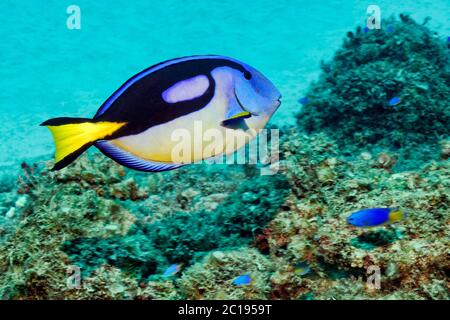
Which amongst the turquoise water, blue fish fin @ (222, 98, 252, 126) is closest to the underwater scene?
blue fish fin @ (222, 98, 252, 126)

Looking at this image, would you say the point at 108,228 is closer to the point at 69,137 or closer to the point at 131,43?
the point at 69,137

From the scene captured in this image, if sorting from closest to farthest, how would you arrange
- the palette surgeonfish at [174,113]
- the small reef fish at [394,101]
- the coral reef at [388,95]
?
the palette surgeonfish at [174,113] → the small reef fish at [394,101] → the coral reef at [388,95]

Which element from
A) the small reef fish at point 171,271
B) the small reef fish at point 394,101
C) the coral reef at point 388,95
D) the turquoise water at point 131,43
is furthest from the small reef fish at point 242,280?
the turquoise water at point 131,43

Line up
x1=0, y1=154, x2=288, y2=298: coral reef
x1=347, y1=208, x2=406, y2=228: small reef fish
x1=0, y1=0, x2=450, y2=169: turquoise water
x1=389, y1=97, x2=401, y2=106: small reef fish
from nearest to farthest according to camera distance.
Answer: x1=347, y1=208, x2=406, y2=228: small reef fish, x1=0, y1=154, x2=288, y2=298: coral reef, x1=389, y1=97, x2=401, y2=106: small reef fish, x1=0, y1=0, x2=450, y2=169: turquoise water

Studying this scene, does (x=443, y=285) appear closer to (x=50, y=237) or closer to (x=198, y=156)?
(x=198, y=156)

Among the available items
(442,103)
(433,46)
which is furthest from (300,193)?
(433,46)

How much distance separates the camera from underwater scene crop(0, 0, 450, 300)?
63.5 inches

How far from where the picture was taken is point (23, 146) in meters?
12.2

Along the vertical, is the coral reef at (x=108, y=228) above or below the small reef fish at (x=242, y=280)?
above

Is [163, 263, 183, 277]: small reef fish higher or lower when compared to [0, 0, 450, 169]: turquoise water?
lower

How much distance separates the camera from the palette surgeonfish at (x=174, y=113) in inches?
62.7

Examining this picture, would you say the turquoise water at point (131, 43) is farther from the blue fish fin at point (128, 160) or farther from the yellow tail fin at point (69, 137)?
the yellow tail fin at point (69, 137)

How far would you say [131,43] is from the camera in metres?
32.2

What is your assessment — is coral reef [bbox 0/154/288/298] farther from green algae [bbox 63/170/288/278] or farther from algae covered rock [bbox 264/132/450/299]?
algae covered rock [bbox 264/132/450/299]
